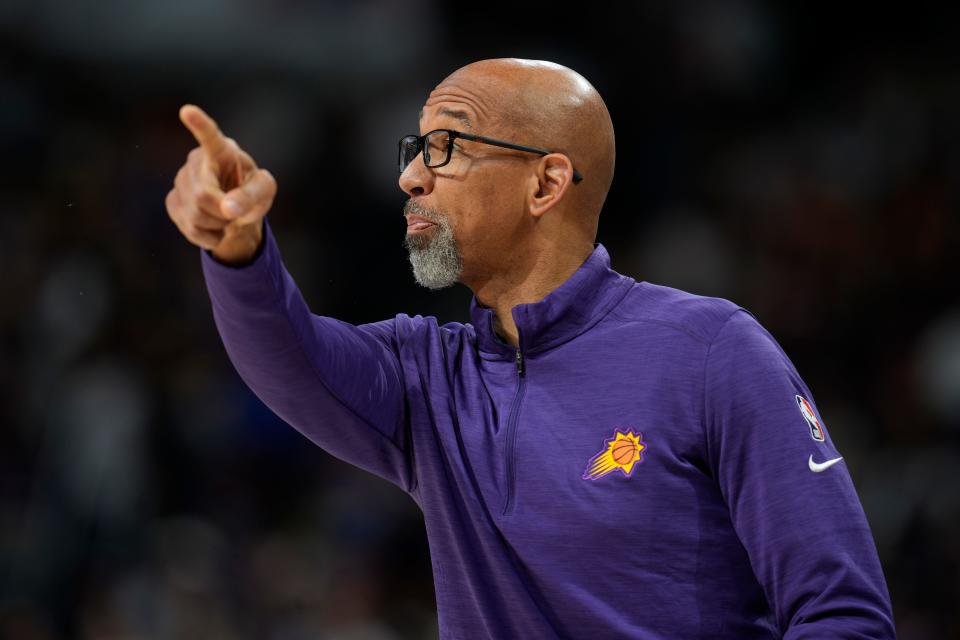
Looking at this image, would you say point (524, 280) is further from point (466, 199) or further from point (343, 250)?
point (343, 250)

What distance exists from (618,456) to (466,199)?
76cm

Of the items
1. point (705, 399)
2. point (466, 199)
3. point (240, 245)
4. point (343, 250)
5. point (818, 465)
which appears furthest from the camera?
point (343, 250)

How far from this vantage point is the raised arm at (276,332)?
2262 mm

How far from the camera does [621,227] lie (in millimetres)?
7855

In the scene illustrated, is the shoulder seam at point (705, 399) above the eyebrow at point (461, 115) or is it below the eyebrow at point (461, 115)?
below

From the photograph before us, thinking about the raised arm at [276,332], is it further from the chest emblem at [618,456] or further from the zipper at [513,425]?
the chest emblem at [618,456]

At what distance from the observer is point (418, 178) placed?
117 inches

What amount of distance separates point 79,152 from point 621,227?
3469mm

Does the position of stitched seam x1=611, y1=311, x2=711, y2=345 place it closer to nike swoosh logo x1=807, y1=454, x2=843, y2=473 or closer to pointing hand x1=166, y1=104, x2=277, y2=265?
nike swoosh logo x1=807, y1=454, x2=843, y2=473

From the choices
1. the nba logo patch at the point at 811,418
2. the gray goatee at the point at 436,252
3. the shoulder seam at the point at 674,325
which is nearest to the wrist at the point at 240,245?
the gray goatee at the point at 436,252

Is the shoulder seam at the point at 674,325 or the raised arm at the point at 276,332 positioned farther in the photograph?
the shoulder seam at the point at 674,325

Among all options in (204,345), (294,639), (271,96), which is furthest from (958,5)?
(294,639)

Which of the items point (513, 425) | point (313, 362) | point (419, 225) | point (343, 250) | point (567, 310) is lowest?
point (343, 250)

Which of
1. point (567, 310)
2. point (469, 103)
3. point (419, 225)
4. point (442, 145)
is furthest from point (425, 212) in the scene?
point (567, 310)
